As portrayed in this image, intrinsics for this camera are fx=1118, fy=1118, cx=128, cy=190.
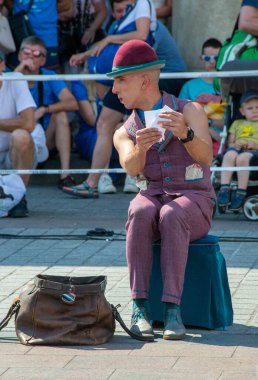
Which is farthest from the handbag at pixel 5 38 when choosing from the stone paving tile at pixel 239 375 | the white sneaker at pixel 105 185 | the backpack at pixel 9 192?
the stone paving tile at pixel 239 375

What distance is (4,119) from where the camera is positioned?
10.1m

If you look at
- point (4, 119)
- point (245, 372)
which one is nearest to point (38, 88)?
point (4, 119)

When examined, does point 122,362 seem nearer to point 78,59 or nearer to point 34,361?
point 34,361

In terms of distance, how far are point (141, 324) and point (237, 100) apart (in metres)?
4.46

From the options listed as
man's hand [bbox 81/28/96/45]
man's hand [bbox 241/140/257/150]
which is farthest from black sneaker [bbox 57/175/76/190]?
man's hand [bbox 241/140/257/150]

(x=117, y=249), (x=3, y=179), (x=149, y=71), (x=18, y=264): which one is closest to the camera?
(x=149, y=71)

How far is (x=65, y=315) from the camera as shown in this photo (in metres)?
5.81

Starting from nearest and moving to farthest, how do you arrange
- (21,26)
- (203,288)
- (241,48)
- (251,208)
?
1. (203,288)
2. (251,208)
3. (241,48)
4. (21,26)

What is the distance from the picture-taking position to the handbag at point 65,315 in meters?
5.78

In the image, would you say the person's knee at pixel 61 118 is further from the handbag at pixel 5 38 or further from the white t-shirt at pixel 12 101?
the white t-shirt at pixel 12 101

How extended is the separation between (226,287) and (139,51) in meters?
1.39

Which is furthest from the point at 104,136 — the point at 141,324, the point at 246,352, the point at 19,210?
the point at 246,352

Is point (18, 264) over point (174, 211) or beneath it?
beneath

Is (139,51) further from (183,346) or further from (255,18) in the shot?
(255,18)
